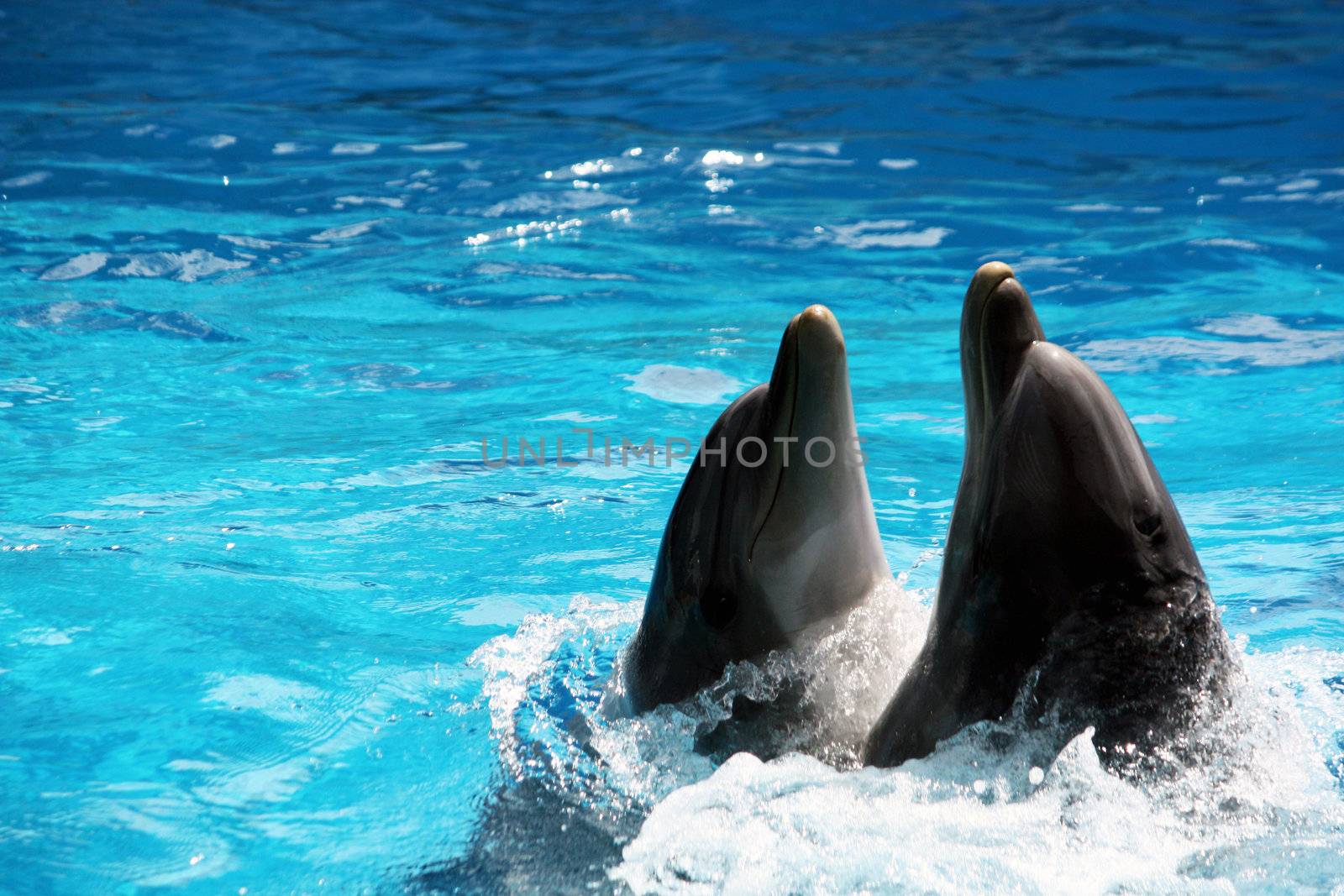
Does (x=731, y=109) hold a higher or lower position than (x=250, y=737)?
higher

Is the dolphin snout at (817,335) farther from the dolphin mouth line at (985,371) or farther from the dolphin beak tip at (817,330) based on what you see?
the dolphin mouth line at (985,371)

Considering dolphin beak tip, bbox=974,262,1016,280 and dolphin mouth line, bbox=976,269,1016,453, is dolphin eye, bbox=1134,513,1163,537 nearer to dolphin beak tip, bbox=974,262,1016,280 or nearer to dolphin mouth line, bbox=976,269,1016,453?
dolphin mouth line, bbox=976,269,1016,453

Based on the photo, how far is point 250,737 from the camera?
13.2ft

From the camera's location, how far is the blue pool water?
310 cm

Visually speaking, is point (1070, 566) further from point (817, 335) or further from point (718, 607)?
point (718, 607)

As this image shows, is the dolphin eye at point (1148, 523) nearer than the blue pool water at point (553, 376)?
Yes

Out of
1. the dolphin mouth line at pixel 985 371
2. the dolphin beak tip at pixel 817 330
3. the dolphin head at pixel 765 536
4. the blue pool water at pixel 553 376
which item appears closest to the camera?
the dolphin mouth line at pixel 985 371

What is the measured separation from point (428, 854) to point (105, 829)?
899 mm

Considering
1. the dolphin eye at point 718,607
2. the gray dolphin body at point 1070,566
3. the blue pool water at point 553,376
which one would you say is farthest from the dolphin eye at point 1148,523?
the dolphin eye at point 718,607

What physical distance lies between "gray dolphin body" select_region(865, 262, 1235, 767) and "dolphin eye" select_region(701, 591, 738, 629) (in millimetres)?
592

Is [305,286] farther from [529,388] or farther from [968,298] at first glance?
[968,298]

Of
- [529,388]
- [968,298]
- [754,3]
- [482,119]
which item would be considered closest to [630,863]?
[968,298]

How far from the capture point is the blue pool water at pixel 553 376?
3100 mm

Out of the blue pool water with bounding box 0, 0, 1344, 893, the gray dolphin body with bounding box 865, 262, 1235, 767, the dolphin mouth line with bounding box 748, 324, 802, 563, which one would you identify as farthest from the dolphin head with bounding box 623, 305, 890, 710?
the gray dolphin body with bounding box 865, 262, 1235, 767
